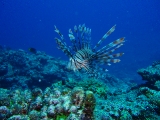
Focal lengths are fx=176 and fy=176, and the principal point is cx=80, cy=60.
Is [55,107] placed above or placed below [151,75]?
below

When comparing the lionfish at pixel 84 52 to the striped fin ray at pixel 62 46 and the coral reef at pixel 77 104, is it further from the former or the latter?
the coral reef at pixel 77 104

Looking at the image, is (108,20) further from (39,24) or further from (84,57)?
(84,57)

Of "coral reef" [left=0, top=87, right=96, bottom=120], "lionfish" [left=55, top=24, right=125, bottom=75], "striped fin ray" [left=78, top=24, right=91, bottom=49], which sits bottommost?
"coral reef" [left=0, top=87, right=96, bottom=120]

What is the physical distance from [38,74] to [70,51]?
6257 millimetres

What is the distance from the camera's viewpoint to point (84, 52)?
4.29 m

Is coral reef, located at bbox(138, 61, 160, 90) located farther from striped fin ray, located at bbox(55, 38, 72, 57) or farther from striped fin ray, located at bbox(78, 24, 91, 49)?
striped fin ray, located at bbox(55, 38, 72, 57)

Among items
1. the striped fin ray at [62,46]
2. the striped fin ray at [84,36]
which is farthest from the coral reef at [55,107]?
the striped fin ray at [84,36]

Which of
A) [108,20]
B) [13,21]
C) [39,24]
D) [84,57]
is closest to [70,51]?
[84,57]

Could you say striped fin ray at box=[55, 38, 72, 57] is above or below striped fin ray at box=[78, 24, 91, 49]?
below

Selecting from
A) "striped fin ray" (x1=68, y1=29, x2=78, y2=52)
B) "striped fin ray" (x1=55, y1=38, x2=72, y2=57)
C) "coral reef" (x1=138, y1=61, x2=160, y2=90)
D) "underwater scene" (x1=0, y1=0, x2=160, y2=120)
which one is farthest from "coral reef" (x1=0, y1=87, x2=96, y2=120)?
"coral reef" (x1=138, y1=61, x2=160, y2=90)

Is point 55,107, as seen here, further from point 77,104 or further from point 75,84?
point 75,84

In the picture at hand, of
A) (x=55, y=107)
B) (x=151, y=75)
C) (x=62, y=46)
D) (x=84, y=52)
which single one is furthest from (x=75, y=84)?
(x=55, y=107)

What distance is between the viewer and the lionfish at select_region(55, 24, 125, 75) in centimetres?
413

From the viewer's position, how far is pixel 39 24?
18762 cm
